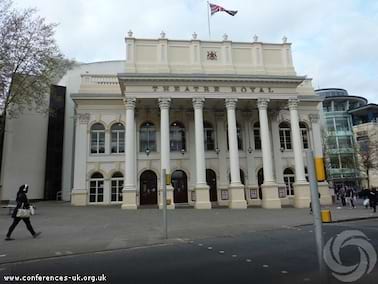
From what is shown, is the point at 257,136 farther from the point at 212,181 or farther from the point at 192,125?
the point at 192,125

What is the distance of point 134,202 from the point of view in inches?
994

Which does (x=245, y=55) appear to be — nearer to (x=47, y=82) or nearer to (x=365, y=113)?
(x=47, y=82)

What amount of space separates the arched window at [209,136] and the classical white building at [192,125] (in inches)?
3.9

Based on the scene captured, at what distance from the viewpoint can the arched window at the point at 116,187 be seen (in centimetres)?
2970

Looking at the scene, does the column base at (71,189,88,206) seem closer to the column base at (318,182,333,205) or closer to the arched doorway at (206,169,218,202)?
the arched doorway at (206,169,218,202)

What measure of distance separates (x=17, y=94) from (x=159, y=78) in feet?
36.4

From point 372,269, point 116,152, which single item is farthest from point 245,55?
point 372,269

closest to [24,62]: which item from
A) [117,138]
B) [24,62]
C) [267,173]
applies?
[24,62]

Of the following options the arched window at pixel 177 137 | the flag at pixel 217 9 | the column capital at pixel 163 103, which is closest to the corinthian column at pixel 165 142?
the column capital at pixel 163 103

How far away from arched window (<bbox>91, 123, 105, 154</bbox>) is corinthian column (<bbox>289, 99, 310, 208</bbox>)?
17.5 metres

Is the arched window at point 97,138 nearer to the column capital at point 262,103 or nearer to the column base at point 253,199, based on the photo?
the column base at point 253,199

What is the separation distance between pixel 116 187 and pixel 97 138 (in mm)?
4933

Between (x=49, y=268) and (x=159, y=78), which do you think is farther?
(x=159, y=78)

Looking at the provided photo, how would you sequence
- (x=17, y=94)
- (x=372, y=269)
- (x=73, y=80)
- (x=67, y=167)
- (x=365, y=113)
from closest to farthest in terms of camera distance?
(x=372, y=269) < (x=17, y=94) < (x=67, y=167) < (x=73, y=80) < (x=365, y=113)
